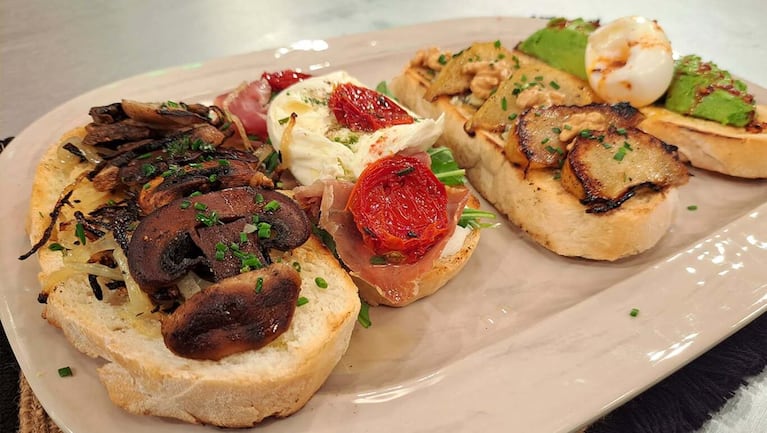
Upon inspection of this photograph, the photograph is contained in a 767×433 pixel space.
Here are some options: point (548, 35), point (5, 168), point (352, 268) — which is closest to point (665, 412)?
point (352, 268)

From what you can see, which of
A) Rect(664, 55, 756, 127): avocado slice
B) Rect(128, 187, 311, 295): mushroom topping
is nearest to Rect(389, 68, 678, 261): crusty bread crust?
Rect(664, 55, 756, 127): avocado slice

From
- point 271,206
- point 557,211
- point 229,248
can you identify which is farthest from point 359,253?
point 557,211

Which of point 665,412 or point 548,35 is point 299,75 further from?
point 665,412

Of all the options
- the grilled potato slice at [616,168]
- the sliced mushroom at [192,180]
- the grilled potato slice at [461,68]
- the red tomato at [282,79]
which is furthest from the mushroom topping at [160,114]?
the grilled potato slice at [616,168]

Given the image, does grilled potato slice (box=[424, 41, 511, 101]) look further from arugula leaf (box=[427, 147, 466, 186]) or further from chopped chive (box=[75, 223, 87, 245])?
chopped chive (box=[75, 223, 87, 245])

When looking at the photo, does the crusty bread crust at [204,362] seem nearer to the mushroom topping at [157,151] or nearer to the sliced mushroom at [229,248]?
the sliced mushroom at [229,248]

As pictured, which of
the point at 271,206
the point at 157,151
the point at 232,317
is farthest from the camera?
the point at 157,151

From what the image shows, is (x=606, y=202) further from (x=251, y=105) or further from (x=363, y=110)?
(x=251, y=105)
